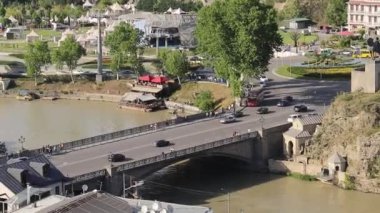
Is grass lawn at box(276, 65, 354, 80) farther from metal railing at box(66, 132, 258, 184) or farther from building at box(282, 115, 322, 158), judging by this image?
metal railing at box(66, 132, 258, 184)

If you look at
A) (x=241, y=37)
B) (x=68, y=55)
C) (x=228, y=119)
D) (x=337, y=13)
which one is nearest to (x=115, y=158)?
(x=228, y=119)

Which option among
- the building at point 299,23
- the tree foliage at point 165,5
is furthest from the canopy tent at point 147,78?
the tree foliage at point 165,5

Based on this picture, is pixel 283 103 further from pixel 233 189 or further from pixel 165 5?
pixel 165 5

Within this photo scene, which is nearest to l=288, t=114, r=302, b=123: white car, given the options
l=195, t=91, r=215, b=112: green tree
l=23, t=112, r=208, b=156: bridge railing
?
l=23, t=112, r=208, b=156: bridge railing

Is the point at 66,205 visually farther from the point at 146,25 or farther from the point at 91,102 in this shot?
the point at 146,25

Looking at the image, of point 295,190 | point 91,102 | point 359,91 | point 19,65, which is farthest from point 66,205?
point 19,65

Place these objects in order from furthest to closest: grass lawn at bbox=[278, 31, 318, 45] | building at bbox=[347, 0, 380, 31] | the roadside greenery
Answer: building at bbox=[347, 0, 380, 31], grass lawn at bbox=[278, 31, 318, 45], the roadside greenery
